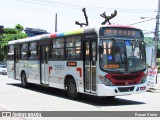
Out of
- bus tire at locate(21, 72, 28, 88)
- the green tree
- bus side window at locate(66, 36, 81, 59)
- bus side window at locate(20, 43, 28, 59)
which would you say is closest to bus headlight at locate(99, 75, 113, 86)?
bus side window at locate(66, 36, 81, 59)

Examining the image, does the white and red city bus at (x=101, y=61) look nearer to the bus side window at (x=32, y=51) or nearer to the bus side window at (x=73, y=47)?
the bus side window at (x=73, y=47)

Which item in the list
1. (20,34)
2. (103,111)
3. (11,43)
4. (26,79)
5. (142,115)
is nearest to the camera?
(142,115)

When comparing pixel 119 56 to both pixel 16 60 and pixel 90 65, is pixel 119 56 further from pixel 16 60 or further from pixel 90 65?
pixel 16 60

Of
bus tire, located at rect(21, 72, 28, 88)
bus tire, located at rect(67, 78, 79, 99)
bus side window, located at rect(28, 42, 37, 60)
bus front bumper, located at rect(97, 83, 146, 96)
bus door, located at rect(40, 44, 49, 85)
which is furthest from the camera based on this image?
bus tire, located at rect(21, 72, 28, 88)

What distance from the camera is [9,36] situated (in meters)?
63.5

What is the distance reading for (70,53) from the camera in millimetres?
15258

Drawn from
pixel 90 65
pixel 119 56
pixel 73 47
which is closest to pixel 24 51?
pixel 73 47

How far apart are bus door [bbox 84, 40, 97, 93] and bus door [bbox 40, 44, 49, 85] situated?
4.06 meters

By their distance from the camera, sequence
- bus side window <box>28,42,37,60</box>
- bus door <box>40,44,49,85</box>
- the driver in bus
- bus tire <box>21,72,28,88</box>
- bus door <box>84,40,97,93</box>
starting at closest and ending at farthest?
the driver in bus < bus door <box>84,40,97,93</box> < bus door <box>40,44,49,85</box> < bus side window <box>28,42,37,60</box> < bus tire <box>21,72,28,88</box>

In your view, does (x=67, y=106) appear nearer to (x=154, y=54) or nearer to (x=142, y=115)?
(x=142, y=115)

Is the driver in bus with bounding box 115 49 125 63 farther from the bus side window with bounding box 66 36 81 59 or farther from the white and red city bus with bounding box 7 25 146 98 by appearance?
the bus side window with bounding box 66 36 81 59

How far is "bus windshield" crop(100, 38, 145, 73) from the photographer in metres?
13.2

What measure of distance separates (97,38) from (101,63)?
95 centimetres

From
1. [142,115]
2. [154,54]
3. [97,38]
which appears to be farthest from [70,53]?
[154,54]
